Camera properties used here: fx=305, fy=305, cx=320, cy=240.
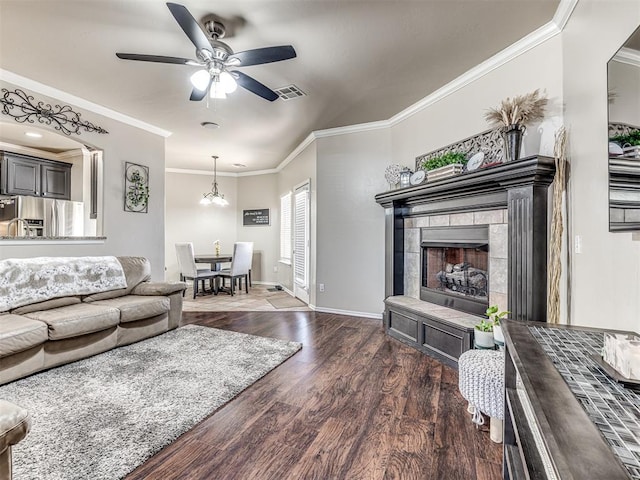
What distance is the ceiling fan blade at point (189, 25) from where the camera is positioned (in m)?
1.71

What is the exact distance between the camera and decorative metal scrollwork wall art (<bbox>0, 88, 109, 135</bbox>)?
10.2 feet

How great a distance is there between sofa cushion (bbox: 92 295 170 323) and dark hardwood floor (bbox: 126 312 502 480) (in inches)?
65.3

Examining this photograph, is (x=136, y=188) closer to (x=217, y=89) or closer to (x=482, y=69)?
(x=217, y=89)

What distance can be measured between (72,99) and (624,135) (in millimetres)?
4957

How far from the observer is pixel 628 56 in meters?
1.44

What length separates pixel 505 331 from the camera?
137 cm

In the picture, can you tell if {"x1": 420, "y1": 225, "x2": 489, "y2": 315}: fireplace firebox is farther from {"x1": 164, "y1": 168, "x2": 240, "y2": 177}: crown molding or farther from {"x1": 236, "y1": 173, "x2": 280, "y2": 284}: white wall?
{"x1": 164, "y1": 168, "x2": 240, "y2": 177}: crown molding

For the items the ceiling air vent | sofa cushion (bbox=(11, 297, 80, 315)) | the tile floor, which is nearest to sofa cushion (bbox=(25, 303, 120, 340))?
sofa cushion (bbox=(11, 297, 80, 315))

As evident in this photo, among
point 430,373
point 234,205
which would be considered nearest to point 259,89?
point 430,373

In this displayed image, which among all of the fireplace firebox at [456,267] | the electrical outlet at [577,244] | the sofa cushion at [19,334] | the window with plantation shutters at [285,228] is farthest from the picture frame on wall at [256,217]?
the electrical outlet at [577,244]

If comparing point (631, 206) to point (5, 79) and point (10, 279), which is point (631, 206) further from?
point (5, 79)

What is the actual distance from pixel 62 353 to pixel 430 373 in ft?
10.5

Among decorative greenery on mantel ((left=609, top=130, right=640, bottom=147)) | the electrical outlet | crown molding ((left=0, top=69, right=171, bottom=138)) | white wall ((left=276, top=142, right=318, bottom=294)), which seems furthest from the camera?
white wall ((left=276, top=142, right=318, bottom=294))

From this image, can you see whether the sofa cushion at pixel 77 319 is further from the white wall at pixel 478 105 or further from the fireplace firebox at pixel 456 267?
the white wall at pixel 478 105
